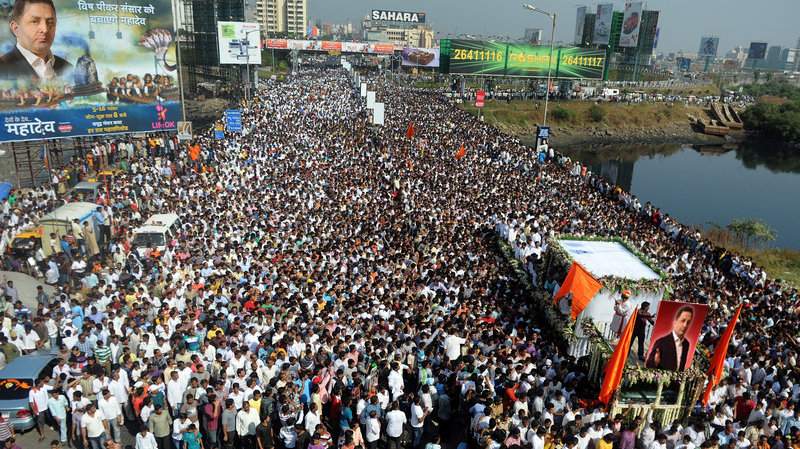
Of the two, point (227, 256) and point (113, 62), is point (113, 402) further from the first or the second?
point (113, 62)

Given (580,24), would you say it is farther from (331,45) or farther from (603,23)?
(331,45)

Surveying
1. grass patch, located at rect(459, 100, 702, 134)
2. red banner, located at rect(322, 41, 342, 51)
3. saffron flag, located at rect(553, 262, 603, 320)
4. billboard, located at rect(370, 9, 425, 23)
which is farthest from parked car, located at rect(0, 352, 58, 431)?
billboard, located at rect(370, 9, 425, 23)

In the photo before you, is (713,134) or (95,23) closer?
(95,23)

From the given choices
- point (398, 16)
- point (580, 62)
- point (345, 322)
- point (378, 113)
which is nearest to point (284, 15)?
point (398, 16)

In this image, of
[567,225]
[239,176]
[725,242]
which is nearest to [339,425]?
[567,225]

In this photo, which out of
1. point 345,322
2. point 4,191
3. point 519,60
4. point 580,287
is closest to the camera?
point 345,322
